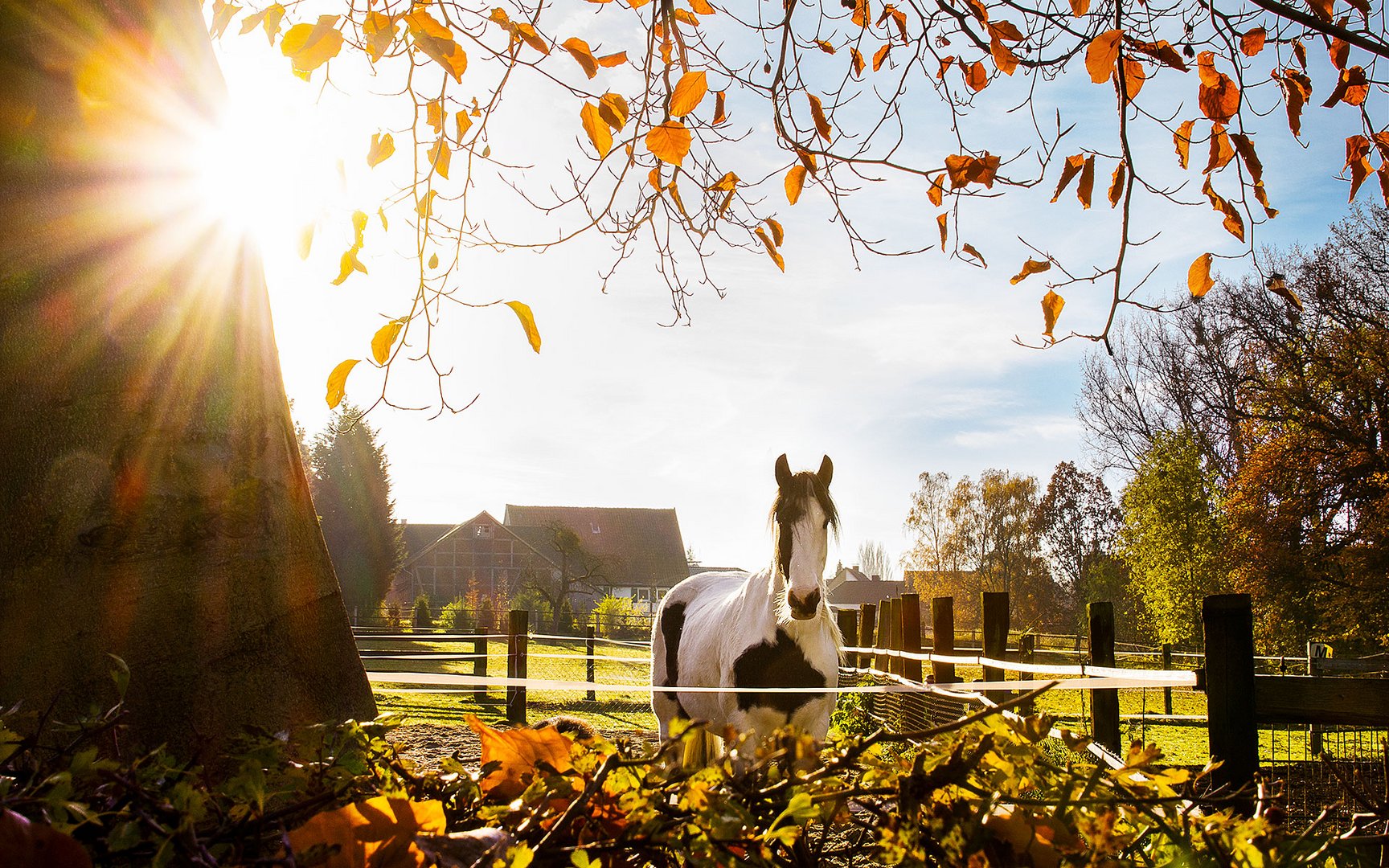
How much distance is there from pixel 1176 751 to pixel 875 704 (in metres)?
5.36

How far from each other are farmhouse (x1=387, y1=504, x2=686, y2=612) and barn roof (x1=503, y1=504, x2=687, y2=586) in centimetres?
5

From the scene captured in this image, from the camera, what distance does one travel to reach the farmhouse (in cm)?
5244

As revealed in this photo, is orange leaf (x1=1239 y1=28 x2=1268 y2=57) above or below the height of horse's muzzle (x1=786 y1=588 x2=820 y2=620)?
above

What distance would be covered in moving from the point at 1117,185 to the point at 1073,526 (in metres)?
51.3

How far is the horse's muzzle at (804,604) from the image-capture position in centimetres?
484

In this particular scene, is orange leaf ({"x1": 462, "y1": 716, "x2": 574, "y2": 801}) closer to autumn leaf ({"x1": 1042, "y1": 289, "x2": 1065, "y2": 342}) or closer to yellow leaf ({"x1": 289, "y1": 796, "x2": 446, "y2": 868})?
yellow leaf ({"x1": 289, "y1": 796, "x2": 446, "y2": 868})

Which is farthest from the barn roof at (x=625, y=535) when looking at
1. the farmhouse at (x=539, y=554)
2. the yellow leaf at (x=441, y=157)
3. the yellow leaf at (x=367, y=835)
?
the yellow leaf at (x=367, y=835)

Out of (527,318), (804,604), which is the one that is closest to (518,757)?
(527,318)

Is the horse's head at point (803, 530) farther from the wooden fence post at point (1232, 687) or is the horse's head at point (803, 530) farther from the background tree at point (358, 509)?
the background tree at point (358, 509)

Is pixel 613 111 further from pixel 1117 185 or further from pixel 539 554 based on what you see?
pixel 539 554

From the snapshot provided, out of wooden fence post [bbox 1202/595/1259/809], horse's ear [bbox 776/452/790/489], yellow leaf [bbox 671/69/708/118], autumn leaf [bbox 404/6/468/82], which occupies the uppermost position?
yellow leaf [bbox 671/69/708/118]

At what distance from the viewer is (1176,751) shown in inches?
543

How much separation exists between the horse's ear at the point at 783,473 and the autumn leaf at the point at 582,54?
11.2 ft

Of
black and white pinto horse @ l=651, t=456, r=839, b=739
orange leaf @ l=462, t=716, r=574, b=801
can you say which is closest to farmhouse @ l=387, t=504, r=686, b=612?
black and white pinto horse @ l=651, t=456, r=839, b=739
